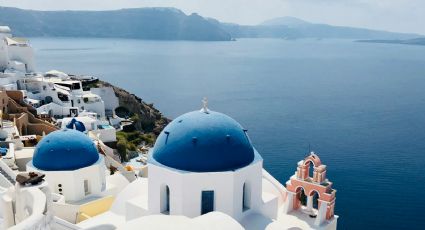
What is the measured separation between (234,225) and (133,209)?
4.16 meters

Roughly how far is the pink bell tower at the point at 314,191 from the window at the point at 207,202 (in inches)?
112

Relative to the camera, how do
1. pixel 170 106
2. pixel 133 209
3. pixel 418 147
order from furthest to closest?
pixel 170 106, pixel 418 147, pixel 133 209

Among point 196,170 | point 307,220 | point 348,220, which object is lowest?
point 348,220

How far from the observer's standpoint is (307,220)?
14492mm

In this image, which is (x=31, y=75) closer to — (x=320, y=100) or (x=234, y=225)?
(x=234, y=225)

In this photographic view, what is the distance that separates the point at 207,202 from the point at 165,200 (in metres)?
1.39

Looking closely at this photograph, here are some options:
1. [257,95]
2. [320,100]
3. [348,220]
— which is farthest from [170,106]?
[348,220]

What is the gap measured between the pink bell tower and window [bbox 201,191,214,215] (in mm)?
2855

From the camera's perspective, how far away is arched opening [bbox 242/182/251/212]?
1426 centimetres

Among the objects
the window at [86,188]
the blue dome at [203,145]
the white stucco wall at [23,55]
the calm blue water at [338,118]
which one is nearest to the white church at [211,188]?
the blue dome at [203,145]

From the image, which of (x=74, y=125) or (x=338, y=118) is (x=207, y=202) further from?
(x=338, y=118)

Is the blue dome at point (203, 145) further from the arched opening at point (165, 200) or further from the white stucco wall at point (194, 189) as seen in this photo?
the arched opening at point (165, 200)

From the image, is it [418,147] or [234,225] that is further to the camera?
[418,147]

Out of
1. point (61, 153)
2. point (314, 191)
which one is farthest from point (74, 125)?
point (314, 191)
